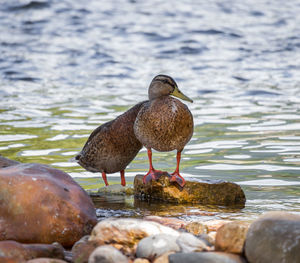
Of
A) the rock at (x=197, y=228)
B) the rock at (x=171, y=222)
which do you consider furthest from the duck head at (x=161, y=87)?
the rock at (x=197, y=228)

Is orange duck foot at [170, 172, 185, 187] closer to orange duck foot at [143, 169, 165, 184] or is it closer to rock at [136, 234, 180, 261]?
orange duck foot at [143, 169, 165, 184]

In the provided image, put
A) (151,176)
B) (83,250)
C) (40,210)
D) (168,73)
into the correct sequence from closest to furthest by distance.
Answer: (83,250), (40,210), (151,176), (168,73)

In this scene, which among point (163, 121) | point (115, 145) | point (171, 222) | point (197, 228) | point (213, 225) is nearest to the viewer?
point (197, 228)

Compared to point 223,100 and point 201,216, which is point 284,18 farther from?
point 201,216

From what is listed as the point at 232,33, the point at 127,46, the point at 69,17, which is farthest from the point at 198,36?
the point at 69,17

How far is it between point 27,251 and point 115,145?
2.73 meters

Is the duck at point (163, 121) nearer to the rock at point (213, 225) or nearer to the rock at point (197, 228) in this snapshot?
the rock at point (213, 225)

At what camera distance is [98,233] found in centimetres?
415

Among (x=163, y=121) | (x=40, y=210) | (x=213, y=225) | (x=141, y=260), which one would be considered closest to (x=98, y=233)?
(x=141, y=260)

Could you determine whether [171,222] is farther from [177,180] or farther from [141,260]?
[141,260]

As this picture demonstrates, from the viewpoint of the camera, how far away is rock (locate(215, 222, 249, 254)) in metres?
3.88

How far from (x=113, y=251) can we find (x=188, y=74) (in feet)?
47.1

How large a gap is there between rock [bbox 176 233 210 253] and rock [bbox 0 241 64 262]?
0.82m

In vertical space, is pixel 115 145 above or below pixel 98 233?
above
